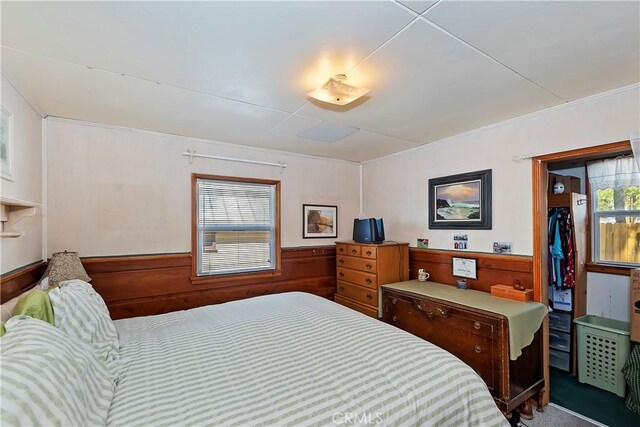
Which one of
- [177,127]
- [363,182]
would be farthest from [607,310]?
[177,127]

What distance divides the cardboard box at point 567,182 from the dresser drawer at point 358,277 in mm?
2243

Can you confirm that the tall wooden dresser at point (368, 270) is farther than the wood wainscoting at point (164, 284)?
Yes

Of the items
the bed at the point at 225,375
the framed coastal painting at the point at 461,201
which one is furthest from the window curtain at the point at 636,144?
the bed at the point at 225,375

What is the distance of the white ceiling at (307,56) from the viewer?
1303 mm

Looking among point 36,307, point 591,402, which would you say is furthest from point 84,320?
point 591,402

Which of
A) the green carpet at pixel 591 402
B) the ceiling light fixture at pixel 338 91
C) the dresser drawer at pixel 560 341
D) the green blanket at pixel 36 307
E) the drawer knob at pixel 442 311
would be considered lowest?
the green carpet at pixel 591 402

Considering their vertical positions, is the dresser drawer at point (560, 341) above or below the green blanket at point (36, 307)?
below

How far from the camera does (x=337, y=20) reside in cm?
134

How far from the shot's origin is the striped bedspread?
3.82 feet

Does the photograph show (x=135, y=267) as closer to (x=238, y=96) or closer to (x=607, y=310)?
(x=238, y=96)

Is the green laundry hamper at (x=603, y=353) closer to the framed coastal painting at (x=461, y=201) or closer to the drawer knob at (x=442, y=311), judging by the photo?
the framed coastal painting at (x=461, y=201)

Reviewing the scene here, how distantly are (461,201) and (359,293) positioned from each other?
60.8 inches

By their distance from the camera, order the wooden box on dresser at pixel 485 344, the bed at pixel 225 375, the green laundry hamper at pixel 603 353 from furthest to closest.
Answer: the green laundry hamper at pixel 603 353, the wooden box on dresser at pixel 485 344, the bed at pixel 225 375

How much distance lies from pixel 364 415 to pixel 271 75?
1882 millimetres
